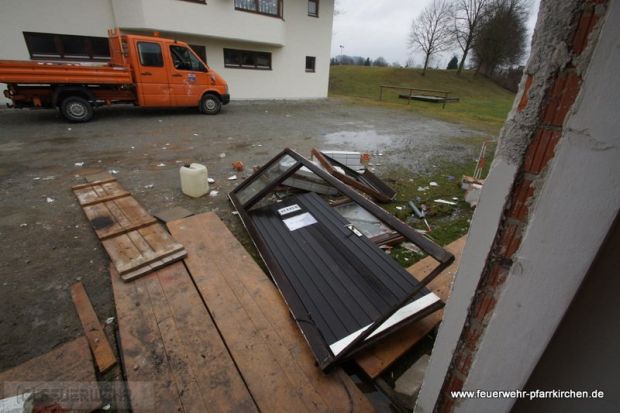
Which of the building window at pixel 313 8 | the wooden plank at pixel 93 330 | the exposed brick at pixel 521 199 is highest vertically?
the building window at pixel 313 8

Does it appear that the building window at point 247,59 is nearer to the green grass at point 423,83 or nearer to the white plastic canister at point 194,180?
the green grass at point 423,83

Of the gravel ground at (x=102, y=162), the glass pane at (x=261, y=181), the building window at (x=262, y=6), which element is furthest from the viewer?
the building window at (x=262, y=6)

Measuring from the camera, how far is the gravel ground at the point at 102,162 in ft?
6.92

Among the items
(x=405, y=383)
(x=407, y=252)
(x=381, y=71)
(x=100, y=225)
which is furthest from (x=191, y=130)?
(x=381, y=71)

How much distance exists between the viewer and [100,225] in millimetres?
2924

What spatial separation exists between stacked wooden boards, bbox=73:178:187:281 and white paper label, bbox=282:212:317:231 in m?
1.01

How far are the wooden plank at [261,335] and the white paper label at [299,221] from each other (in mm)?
513

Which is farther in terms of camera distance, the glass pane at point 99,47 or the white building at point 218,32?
the glass pane at point 99,47

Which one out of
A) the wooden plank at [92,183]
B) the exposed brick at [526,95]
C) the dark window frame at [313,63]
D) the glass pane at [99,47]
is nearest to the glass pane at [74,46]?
the glass pane at [99,47]

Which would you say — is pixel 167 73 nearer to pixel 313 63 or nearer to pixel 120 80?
pixel 120 80

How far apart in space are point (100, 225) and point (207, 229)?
110cm

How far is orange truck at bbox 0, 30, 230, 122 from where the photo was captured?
6180 millimetres

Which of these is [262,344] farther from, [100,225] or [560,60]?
[100,225]

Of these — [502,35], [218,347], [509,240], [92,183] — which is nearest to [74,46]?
[92,183]
